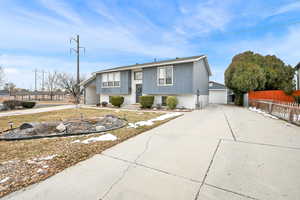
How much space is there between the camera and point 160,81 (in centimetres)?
1477

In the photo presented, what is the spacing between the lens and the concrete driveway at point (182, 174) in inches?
71.3

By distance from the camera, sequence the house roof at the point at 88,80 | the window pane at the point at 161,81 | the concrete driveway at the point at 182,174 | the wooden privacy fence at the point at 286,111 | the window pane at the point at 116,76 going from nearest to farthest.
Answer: the concrete driveway at the point at 182,174 → the wooden privacy fence at the point at 286,111 → the window pane at the point at 161,81 → the window pane at the point at 116,76 → the house roof at the point at 88,80

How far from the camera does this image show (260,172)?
7.74 feet

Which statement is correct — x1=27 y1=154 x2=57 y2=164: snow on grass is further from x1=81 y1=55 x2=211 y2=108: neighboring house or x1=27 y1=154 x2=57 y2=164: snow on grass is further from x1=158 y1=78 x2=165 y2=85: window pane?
x1=158 y1=78 x2=165 y2=85: window pane

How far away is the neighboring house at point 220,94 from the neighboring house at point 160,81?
1051cm

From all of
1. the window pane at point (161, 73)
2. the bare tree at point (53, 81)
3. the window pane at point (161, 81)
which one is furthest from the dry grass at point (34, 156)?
the bare tree at point (53, 81)

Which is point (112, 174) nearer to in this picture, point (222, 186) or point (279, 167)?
point (222, 186)

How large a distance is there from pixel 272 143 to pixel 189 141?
96.1 inches

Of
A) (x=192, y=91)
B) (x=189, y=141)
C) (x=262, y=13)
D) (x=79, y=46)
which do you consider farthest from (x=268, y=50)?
(x=79, y=46)

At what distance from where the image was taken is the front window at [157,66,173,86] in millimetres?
14273

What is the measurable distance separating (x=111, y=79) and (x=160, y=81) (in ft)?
25.0

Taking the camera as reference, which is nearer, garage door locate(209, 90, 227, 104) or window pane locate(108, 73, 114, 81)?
window pane locate(108, 73, 114, 81)

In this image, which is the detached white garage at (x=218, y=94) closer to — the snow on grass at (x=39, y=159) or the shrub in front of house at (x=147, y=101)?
the shrub in front of house at (x=147, y=101)

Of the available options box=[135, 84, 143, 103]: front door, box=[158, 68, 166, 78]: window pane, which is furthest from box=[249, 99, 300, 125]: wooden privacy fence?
box=[135, 84, 143, 103]: front door
